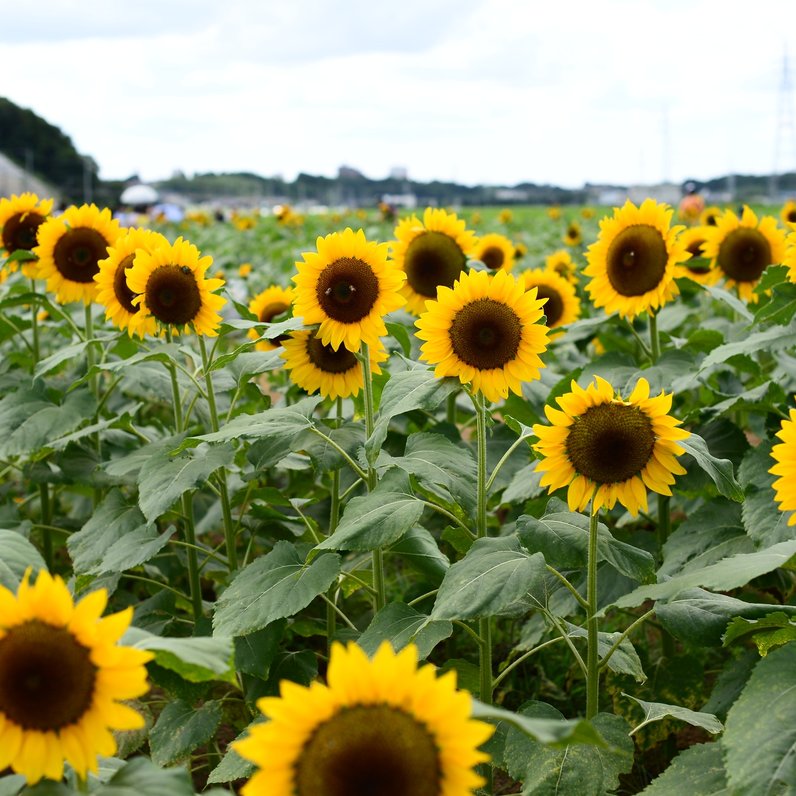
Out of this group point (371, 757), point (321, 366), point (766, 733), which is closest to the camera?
point (371, 757)

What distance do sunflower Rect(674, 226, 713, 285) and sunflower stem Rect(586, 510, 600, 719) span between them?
89.9 inches

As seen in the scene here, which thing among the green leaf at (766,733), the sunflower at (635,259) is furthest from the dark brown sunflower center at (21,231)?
the green leaf at (766,733)

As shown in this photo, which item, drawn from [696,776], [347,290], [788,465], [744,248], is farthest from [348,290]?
[744,248]

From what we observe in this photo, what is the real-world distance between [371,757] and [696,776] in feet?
3.13

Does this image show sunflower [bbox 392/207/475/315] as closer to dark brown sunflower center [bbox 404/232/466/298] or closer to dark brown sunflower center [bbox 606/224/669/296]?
dark brown sunflower center [bbox 404/232/466/298]

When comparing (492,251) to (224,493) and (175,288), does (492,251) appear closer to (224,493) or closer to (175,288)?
(175,288)

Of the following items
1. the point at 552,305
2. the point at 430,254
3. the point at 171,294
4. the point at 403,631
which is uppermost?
the point at 430,254

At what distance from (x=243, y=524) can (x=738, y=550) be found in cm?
159

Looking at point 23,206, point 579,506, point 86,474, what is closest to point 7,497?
point 86,474

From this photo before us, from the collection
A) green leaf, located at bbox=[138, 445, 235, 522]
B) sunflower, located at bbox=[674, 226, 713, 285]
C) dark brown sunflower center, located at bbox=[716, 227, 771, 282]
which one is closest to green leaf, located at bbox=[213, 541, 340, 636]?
green leaf, located at bbox=[138, 445, 235, 522]

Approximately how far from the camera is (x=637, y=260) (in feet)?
11.9

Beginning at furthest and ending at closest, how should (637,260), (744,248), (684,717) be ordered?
(744,248)
(637,260)
(684,717)

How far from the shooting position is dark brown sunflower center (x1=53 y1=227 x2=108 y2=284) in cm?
382

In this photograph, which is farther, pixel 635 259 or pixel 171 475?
pixel 635 259
